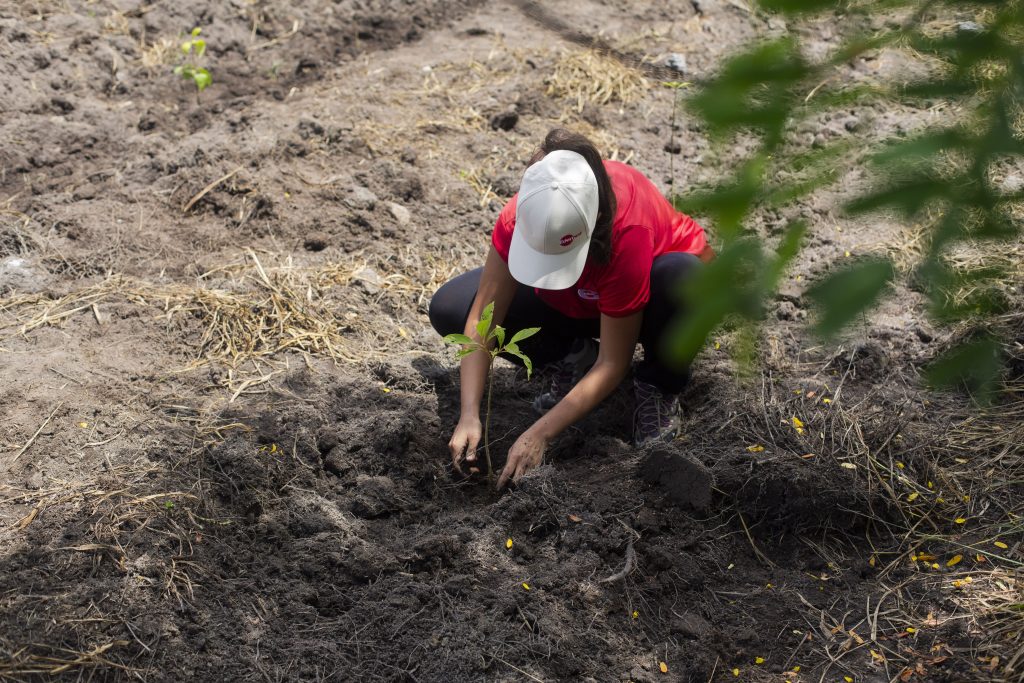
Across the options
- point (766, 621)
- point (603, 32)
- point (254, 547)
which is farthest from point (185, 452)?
point (603, 32)

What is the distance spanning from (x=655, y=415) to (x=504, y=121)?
2.14 metres

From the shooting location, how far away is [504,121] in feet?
15.4


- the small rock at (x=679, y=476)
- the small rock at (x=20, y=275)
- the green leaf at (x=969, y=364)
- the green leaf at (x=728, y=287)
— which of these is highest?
the green leaf at (x=728, y=287)

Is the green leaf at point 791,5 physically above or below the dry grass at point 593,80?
above

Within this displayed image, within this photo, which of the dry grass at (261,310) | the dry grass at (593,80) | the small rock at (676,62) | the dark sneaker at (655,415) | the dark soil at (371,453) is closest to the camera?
the dark soil at (371,453)

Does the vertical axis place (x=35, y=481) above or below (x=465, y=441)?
below

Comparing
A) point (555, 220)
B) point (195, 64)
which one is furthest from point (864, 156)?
point (195, 64)

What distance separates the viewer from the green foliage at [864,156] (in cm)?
112

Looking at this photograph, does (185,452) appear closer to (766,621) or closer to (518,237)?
(518,237)

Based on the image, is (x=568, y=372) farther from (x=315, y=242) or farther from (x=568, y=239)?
(x=315, y=242)

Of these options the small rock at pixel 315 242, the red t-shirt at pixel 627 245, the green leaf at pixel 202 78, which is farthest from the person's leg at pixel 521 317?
the green leaf at pixel 202 78

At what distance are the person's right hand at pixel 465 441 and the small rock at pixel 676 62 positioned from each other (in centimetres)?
305

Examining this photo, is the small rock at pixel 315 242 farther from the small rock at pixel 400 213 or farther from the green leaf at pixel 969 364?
the green leaf at pixel 969 364

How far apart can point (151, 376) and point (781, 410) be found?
82.0 inches
